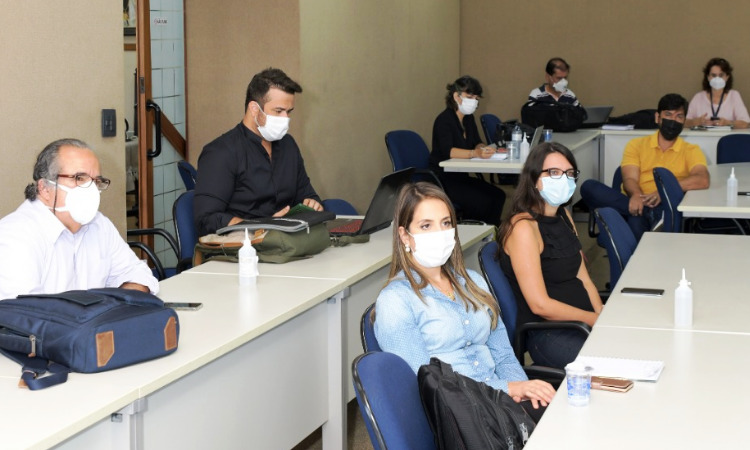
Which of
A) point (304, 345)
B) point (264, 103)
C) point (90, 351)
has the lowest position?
point (304, 345)

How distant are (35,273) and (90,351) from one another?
22.6 inches

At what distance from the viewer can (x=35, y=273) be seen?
2.87 meters

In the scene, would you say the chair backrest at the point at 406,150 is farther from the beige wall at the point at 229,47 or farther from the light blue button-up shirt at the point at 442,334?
the light blue button-up shirt at the point at 442,334

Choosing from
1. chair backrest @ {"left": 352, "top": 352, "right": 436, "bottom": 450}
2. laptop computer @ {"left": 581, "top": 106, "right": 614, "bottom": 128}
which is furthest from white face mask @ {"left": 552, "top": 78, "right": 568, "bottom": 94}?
chair backrest @ {"left": 352, "top": 352, "right": 436, "bottom": 450}

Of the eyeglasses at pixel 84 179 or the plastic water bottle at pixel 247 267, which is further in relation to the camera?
the plastic water bottle at pixel 247 267

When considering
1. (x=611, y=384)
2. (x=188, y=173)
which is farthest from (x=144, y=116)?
(x=611, y=384)

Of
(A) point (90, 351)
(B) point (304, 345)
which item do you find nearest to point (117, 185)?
(B) point (304, 345)

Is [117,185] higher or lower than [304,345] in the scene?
higher

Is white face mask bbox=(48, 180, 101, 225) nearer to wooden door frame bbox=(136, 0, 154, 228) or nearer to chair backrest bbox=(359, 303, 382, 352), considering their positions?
chair backrest bbox=(359, 303, 382, 352)

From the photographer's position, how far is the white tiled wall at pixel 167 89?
6.18 meters

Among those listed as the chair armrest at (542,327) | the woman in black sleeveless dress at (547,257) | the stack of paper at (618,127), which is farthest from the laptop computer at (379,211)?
the stack of paper at (618,127)

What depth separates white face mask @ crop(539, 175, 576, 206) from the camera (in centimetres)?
370

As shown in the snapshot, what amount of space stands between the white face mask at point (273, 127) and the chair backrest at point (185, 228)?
46 cm

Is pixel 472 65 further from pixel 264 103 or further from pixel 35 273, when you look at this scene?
pixel 35 273
